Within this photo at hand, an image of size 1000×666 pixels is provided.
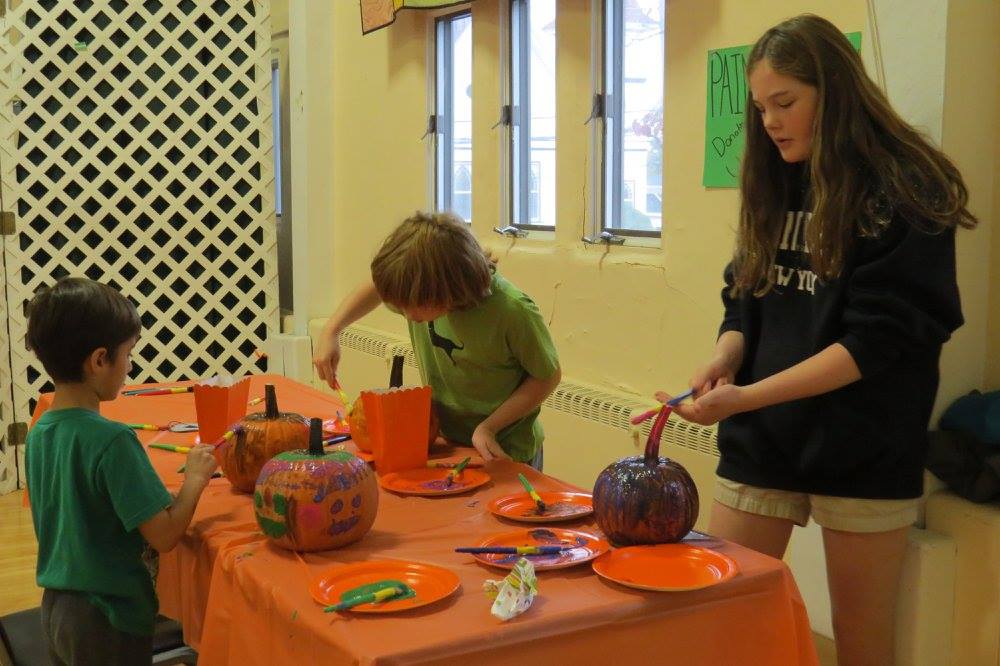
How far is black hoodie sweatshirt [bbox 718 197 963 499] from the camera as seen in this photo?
150 cm

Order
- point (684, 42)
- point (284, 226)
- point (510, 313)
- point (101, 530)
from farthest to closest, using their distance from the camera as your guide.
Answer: point (284, 226), point (684, 42), point (510, 313), point (101, 530)

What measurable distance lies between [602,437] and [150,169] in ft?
8.30

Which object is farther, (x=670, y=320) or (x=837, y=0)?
(x=670, y=320)

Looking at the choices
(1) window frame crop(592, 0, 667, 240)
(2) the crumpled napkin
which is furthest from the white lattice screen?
(2) the crumpled napkin

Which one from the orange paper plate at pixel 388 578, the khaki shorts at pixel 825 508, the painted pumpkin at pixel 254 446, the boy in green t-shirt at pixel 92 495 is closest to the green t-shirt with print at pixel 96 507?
the boy in green t-shirt at pixel 92 495

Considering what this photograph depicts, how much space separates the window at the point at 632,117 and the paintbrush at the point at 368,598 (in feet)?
7.06

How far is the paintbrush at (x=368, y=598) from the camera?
1.19 m

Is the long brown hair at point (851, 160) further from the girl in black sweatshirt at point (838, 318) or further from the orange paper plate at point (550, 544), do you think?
the orange paper plate at point (550, 544)

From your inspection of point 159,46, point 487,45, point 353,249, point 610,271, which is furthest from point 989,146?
point 159,46

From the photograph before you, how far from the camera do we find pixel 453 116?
419 centimetres

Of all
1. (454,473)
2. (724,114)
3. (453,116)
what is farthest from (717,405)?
(453,116)

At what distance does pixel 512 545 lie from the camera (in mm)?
1419

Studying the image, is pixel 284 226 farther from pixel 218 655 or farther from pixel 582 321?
pixel 218 655

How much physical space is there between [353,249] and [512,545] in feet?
11.5
